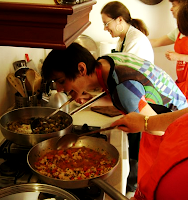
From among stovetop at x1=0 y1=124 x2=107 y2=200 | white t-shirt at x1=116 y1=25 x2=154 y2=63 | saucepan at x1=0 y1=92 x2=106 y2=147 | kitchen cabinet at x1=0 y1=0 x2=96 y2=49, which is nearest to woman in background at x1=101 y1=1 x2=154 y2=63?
white t-shirt at x1=116 y1=25 x2=154 y2=63

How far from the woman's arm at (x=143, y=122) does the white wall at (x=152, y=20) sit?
2.04m

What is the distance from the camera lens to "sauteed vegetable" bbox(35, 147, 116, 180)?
1088 mm

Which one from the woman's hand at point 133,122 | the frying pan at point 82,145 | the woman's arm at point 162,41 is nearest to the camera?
the frying pan at point 82,145

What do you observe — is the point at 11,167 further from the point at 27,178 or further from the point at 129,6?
the point at 129,6

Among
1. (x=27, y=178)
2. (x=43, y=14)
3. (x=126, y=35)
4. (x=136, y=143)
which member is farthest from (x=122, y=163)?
(x=126, y=35)

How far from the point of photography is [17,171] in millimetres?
1153

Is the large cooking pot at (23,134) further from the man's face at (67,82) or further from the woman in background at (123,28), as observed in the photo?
the woman in background at (123,28)

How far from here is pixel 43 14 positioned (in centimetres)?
78

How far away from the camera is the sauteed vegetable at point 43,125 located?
136 centimetres

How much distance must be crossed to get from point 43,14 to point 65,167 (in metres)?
0.64

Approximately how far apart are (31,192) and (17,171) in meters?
0.23

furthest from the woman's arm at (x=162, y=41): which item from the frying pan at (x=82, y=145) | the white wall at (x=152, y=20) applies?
the frying pan at (x=82, y=145)

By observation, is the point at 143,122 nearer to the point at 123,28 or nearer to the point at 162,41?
the point at 123,28

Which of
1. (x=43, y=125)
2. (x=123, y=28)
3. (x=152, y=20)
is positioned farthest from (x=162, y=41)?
(x=43, y=125)
